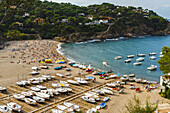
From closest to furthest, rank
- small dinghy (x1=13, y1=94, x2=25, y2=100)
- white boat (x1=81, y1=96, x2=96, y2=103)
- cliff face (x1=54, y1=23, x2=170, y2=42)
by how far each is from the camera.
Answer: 1. small dinghy (x1=13, y1=94, x2=25, y2=100)
2. white boat (x1=81, y1=96, x2=96, y2=103)
3. cliff face (x1=54, y1=23, x2=170, y2=42)

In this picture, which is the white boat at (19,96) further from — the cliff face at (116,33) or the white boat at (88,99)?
the cliff face at (116,33)

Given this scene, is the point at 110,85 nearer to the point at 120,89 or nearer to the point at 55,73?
the point at 120,89

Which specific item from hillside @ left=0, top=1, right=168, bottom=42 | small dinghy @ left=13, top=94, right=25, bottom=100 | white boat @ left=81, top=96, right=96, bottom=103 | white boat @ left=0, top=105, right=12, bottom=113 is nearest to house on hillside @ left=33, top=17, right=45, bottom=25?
hillside @ left=0, top=1, right=168, bottom=42

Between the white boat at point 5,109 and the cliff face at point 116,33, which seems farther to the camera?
the cliff face at point 116,33

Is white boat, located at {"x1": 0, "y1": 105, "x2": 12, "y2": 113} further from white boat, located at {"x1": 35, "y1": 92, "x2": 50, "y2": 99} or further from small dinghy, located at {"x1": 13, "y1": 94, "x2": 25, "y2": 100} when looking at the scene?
white boat, located at {"x1": 35, "y1": 92, "x2": 50, "y2": 99}

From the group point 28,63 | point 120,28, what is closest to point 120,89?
point 28,63

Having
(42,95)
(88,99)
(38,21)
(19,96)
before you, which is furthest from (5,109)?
(38,21)

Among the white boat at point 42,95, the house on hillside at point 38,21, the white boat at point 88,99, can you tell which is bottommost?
the white boat at point 88,99

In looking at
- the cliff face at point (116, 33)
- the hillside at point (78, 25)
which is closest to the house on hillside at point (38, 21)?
the hillside at point (78, 25)
